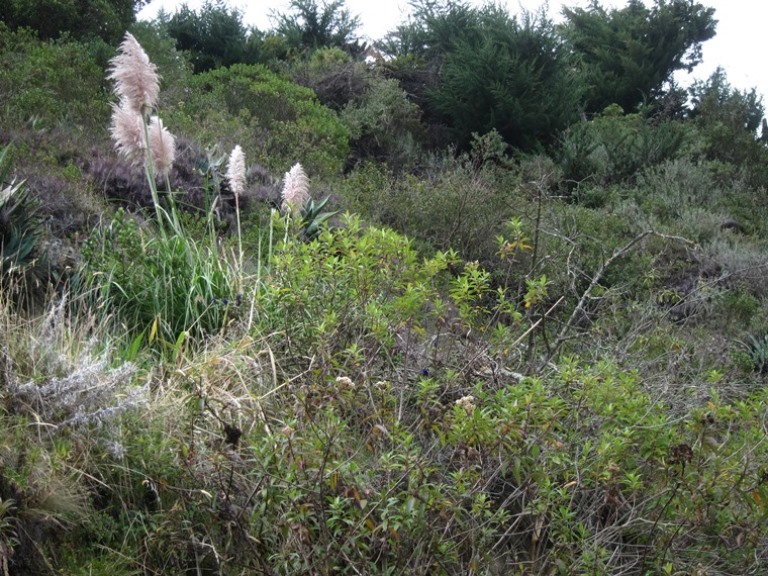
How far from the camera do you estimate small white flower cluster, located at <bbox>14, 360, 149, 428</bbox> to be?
4.24 meters

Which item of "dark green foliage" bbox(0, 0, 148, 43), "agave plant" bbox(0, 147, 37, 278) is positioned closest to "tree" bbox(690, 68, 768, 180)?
"dark green foliage" bbox(0, 0, 148, 43)

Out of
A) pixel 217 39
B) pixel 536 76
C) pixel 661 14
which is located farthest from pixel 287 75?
pixel 661 14

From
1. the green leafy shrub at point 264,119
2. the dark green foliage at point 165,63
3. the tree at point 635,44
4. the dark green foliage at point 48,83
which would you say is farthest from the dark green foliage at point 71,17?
the tree at point 635,44

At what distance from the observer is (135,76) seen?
6582 millimetres

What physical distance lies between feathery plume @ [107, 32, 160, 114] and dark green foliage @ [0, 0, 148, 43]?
10081 mm

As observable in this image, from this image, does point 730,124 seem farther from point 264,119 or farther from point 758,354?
point 758,354

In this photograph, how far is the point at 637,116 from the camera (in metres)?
20.7

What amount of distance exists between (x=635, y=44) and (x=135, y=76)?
2103 cm

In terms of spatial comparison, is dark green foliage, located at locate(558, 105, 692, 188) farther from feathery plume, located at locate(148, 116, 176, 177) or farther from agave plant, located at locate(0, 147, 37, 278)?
agave plant, located at locate(0, 147, 37, 278)

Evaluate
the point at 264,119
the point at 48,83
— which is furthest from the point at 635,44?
the point at 48,83

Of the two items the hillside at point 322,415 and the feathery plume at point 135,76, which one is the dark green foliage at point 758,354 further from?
the feathery plume at point 135,76

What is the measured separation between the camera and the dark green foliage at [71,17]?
16359 mm

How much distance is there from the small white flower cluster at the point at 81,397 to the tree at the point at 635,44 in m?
20.9

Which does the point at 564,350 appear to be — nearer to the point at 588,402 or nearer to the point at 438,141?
the point at 588,402
